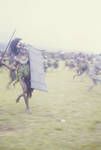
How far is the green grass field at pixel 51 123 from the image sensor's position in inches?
426

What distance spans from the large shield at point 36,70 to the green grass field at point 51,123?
0.83 m

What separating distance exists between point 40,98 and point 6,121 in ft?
20.8

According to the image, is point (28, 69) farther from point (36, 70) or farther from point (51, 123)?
point (51, 123)

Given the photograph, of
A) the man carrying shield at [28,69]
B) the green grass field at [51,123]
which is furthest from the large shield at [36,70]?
the green grass field at [51,123]

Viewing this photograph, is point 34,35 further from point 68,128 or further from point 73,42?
point 68,128

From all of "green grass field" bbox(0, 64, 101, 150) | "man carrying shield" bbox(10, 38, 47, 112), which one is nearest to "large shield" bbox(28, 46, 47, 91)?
"man carrying shield" bbox(10, 38, 47, 112)

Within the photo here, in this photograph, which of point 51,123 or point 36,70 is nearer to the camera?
point 51,123

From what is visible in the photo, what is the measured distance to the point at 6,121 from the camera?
13.5 metres

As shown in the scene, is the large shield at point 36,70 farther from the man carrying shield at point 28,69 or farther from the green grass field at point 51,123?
the green grass field at point 51,123

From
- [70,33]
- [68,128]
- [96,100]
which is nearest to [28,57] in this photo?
[68,128]

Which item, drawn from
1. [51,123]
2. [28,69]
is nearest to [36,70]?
[28,69]

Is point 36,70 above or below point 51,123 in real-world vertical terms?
above

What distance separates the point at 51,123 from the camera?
44.4 ft

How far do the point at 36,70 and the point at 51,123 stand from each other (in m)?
2.26
